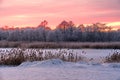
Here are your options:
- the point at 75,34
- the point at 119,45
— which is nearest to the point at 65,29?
the point at 75,34

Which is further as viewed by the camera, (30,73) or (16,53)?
(16,53)

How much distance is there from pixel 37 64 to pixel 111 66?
8.77 ft

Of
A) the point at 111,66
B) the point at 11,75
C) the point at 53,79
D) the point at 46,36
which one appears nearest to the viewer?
the point at 53,79

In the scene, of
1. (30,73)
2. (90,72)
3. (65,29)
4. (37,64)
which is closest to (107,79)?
(90,72)

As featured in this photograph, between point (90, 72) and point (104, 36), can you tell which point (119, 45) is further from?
point (104, 36)

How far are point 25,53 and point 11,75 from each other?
462cm

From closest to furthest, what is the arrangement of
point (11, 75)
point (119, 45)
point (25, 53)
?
point (11, 75) < point (25, 53) < point (119, 45)

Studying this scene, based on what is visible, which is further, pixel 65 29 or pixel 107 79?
pixel 65 29

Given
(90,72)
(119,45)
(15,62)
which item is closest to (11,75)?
(90,72)

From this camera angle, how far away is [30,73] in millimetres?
9758

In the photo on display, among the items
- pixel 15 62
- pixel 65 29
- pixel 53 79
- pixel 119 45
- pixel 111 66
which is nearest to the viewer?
pixel 53 79

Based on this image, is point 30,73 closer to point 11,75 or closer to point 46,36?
point 11,75

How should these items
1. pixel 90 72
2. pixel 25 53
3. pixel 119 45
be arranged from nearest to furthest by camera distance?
pixel 90 72, pixel 25 53, pixel 119 45

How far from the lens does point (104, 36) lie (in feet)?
248
